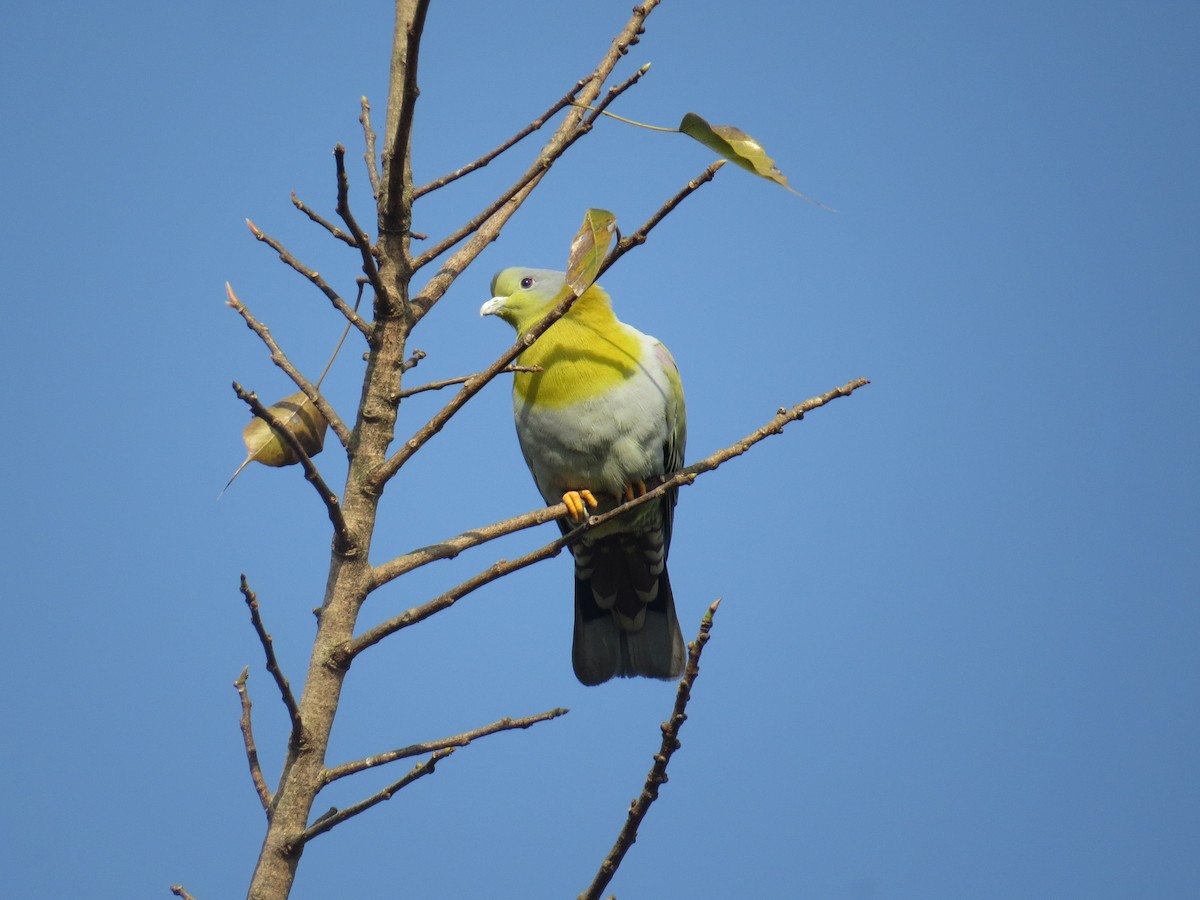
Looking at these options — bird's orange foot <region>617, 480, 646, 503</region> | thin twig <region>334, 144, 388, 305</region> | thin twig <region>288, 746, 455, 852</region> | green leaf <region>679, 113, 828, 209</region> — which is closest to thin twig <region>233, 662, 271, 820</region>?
thin twig <region>288, 746, 455, 852</region>

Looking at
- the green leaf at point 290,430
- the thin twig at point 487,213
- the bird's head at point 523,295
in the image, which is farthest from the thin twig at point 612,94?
the bird's head at point 523,295

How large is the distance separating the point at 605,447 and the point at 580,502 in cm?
29

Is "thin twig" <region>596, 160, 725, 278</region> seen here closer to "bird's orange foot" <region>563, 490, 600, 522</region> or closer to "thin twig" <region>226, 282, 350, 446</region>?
"thin twig" <region>226, 282, 350, 446</region>

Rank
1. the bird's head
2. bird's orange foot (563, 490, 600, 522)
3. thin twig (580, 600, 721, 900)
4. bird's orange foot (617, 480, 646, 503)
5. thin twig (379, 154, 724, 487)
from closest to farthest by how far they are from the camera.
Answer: thin twig (580, 600, 721, 900), thin twig (379, 154, 724, 487), bird's orange foot (563, 490, 600, 522), bird's orange foot (617, 480, 646, 503), the bird's head

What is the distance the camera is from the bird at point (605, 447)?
426cm

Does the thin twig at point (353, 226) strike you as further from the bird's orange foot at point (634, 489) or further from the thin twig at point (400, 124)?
the bird's orange foot at point (634, 489)

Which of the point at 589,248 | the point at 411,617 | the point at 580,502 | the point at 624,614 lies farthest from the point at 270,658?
the point at 624,614

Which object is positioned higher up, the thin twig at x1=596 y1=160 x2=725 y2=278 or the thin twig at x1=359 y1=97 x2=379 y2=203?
the thin twig at x1=359 y1=97 x2=379 y2=203

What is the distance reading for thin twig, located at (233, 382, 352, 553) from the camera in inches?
82.9

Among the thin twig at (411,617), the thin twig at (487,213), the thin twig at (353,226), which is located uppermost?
the thin twig at (487,213)

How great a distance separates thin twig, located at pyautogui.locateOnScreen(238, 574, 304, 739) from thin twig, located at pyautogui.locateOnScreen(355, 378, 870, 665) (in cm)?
19

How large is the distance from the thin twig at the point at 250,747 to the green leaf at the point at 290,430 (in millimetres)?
485

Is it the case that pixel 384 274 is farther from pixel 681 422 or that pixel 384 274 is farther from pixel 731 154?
pixel 681 422

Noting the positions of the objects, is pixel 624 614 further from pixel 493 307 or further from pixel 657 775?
pixel 657 775
